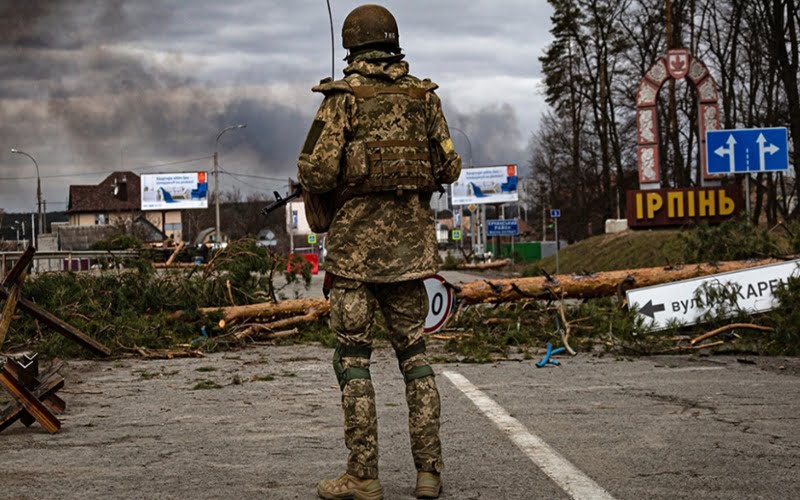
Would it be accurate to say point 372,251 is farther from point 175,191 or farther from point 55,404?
point 175,191

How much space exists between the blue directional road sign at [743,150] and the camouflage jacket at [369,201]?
13615 mm

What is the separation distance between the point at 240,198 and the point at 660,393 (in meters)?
131

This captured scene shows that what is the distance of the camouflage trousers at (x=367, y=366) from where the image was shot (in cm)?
457

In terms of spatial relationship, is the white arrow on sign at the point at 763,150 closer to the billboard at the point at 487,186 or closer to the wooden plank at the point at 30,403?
the wooden plank at the point at 30,403

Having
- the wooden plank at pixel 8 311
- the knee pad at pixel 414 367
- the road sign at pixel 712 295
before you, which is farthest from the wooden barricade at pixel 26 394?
the road sign at pixel 712 295

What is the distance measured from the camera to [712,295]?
38.3 feet

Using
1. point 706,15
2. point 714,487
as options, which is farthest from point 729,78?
point 714,487

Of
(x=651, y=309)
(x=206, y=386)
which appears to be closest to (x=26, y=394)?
(x=206, y=386)

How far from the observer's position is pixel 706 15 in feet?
139

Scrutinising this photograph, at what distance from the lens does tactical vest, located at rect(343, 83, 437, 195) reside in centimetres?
470

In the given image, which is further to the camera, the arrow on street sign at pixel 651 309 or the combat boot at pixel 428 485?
the arrow on street sign at pixel 651 309

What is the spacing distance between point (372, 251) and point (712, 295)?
7872 millimetres

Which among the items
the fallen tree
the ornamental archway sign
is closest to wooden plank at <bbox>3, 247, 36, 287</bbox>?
the fallen tree

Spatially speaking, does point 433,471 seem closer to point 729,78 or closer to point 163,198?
point 729,78
